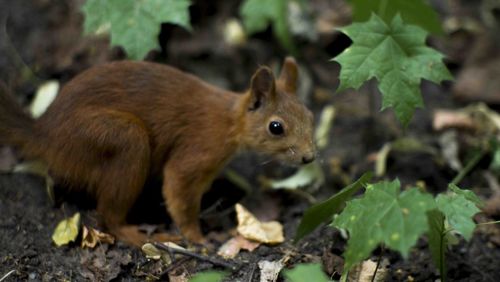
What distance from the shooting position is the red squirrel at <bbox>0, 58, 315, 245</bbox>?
4418 mm

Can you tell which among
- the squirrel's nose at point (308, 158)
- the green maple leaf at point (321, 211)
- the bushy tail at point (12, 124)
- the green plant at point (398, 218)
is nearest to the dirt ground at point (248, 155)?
the green maple leaf at point (321, 211)

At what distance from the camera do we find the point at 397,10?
5031 millimetres

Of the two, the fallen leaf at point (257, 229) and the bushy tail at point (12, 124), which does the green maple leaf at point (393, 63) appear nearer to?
the fallen leaf at point (257, 229)

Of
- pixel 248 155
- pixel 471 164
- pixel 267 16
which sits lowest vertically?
pixel 248 155

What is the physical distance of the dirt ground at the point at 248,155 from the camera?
14.0ft

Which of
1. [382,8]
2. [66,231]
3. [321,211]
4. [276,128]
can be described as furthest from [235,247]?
[382,8]

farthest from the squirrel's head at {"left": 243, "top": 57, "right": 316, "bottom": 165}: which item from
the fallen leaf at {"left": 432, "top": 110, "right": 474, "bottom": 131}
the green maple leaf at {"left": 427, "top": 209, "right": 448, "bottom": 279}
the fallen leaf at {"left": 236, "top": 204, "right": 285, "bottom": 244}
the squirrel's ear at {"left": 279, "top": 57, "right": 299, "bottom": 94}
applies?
the fallen leaf at {"left": 432, "top": 110, "right": 474, "bottom": 131}

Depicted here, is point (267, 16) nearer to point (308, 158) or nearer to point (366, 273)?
point (308, 158)

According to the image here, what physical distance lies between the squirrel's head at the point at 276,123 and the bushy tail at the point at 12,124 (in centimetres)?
159

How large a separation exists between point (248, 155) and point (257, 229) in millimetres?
1331

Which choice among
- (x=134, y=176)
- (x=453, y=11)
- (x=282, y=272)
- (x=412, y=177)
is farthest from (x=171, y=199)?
(x=453, y=11)

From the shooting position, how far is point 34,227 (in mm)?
4438

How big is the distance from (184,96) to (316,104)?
1923 millimetres

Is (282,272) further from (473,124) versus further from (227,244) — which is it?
(473,124)
